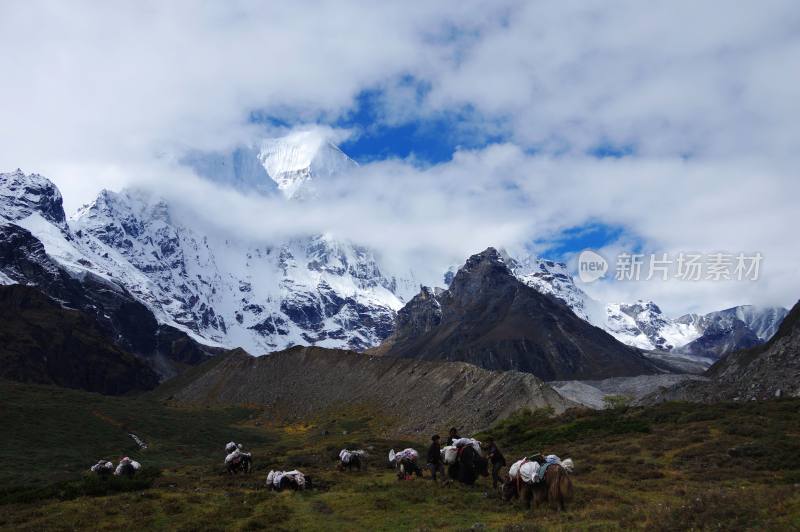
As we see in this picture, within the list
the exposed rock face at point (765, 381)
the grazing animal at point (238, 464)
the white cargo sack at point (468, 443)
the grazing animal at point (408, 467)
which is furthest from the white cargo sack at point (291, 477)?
the exposed rock face at point (765, 381)

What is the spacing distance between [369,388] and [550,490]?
9575cm

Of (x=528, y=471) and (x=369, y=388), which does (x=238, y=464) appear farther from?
(x=369, y=388)

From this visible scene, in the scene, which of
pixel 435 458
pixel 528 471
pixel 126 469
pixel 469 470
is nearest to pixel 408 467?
pixel 435 458

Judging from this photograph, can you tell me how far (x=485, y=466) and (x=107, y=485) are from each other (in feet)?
55.7

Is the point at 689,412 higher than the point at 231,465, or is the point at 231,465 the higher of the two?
the point at 689,412

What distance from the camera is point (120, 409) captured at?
98.4 metres

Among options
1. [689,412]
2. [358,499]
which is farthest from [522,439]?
[358,499]

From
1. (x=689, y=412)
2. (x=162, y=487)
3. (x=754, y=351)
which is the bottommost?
(x=162, y=487)

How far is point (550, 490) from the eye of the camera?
20844mm

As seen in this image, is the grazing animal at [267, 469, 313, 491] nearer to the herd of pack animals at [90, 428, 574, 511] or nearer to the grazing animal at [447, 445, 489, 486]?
the herd of pack animals at [90, 428, 574, 511]

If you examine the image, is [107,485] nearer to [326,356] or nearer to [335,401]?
[335,401]

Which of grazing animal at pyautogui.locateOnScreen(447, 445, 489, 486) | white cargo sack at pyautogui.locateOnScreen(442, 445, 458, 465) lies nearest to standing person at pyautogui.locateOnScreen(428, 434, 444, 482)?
white cargo sack at pyautogui.locateOnScreen(442, 445, 458, 465)

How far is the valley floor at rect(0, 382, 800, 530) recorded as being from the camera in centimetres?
1895

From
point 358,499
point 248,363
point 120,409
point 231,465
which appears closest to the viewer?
point 358,499
